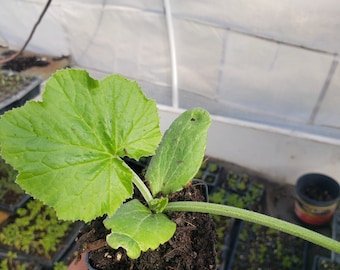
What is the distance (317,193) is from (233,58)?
2.87 ft

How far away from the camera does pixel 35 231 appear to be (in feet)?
7.49

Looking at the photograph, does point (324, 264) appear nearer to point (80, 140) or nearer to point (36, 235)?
point (36, 235)

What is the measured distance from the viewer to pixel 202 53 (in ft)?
7.61

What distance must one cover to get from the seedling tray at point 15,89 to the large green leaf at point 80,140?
63.3 inches

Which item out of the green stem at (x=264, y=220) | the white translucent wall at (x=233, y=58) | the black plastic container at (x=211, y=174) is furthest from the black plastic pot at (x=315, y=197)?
the green stem at (x=264, y=220)

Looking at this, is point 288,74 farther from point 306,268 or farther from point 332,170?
point 306,268

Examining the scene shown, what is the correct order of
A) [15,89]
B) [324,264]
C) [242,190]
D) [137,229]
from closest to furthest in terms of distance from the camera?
1. [137,229]
2. [324,264]
3. [15,89]
4. [242,190]

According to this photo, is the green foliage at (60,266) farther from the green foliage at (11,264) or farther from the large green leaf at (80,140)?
the large green leaf at (80,140)

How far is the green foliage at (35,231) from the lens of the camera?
2.21 m

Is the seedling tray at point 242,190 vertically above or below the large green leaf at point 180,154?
below

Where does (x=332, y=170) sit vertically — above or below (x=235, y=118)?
below

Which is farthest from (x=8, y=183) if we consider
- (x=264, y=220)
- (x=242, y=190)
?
(x=264, y=220)

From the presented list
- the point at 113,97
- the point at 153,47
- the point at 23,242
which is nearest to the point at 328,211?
the point at 153,47

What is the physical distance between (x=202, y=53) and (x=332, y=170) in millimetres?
1012
